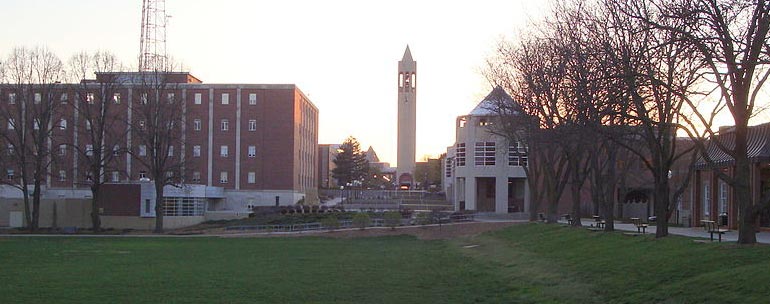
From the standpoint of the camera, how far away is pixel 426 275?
28531 mm

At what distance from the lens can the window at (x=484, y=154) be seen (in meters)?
83.9

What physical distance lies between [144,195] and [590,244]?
59.5m

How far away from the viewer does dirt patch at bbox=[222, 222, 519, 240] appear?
6141cm

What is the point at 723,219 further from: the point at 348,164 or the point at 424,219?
the point at 348,164

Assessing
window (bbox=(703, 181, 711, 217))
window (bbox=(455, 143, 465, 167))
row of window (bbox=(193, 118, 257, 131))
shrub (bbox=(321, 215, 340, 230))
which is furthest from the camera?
row of window (bbox=(193, 118, 257, 131))

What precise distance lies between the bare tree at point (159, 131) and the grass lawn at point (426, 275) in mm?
31075

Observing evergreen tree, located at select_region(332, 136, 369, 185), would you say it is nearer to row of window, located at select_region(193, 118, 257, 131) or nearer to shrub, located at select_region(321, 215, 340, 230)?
row of window, located at select_region(193, 118, 257, 131)

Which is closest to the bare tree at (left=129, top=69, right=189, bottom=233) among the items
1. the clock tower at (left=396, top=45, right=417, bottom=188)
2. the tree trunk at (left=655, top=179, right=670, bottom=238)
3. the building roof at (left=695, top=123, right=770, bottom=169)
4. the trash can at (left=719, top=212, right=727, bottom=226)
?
the building roof at (left=695, top=123, right=770, bottom=169)

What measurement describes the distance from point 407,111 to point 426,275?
10800cm

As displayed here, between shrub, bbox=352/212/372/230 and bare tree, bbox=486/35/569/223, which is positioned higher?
bare tree, bbox=486/35/569/223

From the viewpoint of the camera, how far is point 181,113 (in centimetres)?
7538

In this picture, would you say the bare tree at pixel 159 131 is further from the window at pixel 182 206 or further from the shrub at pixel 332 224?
the shrub at pixel 332 224

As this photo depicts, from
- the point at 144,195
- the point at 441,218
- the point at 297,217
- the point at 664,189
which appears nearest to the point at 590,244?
the point at 664,189

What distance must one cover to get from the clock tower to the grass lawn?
95309 mm
